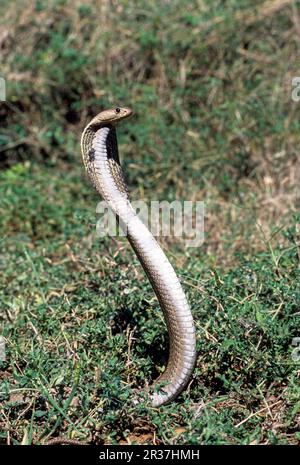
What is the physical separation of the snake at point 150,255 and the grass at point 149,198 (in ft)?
0.41

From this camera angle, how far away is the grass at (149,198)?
3.12 meters

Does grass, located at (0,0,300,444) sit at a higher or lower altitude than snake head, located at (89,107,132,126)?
lower

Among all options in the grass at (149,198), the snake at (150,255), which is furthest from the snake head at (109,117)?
the grass at (149,198)

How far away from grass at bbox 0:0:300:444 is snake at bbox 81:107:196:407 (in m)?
0.12

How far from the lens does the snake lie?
3035 millimetres

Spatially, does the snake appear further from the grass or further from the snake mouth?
the grass

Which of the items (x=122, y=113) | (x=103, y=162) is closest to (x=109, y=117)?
(x=122, y=113)

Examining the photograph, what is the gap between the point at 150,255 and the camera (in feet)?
9.99

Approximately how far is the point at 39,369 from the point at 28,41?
4.01 m

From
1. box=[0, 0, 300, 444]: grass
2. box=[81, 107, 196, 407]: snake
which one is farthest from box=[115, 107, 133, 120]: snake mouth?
box=[0, 0, 300, 444]: grass

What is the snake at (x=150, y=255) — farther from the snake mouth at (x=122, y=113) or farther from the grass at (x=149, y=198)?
the grass at (x=149, y=198)

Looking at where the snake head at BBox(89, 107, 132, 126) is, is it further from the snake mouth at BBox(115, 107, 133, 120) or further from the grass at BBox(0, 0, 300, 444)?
the grass at BBox(0, 0, 300, 444)

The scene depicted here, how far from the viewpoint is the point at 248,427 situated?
3070 mm

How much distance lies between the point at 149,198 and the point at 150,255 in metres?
2.53
